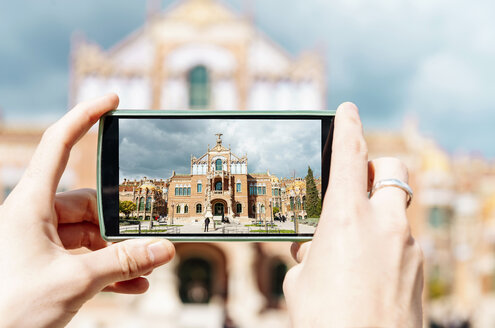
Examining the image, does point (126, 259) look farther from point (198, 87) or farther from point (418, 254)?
point (198, 87)

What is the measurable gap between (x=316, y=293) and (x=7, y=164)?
1679cm

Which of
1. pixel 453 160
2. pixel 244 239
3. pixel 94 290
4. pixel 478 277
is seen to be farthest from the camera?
pixel 453 160

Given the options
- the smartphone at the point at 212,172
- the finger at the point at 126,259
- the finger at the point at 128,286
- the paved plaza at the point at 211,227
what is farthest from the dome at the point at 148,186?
the finger at the point at 128,286

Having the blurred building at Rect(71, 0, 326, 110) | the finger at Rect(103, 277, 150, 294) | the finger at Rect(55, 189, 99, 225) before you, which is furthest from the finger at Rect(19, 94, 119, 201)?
the blurred building at Rect(71, 0, 326, 110)

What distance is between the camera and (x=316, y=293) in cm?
155

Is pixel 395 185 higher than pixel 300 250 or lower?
higher

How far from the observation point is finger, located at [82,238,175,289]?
1983mm

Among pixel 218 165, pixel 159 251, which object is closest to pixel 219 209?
pixel 218 165

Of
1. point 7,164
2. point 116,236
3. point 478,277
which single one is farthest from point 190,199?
point 478,277

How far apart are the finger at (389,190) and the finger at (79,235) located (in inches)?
67.0

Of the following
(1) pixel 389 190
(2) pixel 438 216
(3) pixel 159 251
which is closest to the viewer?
(1) pixel 389 190

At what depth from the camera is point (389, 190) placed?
175 cm

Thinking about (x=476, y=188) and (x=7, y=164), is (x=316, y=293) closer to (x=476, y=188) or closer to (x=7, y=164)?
(x=7, y=164)

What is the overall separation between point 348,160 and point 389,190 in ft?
0.74
